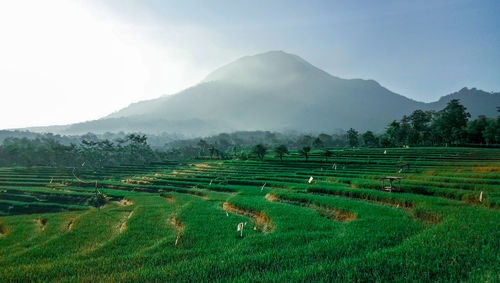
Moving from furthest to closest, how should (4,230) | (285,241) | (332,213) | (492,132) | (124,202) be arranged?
(492,132) → (124,202) → (4,230) → (332,213) → (285,241)

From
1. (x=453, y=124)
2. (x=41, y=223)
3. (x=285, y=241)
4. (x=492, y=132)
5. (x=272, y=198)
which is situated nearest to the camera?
(x=285, y=241)

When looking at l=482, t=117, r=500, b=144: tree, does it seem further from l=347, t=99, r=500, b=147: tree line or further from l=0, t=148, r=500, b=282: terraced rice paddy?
l=0, t=148, r=500, b=282: terraced rice paddy

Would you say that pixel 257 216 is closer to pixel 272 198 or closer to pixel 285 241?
pixel 272 198

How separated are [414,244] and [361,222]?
14.4ft

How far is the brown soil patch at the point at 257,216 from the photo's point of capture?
16.5 m

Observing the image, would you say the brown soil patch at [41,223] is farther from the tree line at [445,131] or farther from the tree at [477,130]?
the tree at [477,130]

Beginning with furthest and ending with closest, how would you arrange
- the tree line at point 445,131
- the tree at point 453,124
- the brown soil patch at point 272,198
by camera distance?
1. the tree at point 453,124
2. the tree line at point 445,131
3. the brown soil patch at point 272,198

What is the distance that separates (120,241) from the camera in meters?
14.7

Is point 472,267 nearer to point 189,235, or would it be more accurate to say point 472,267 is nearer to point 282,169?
point 189,235

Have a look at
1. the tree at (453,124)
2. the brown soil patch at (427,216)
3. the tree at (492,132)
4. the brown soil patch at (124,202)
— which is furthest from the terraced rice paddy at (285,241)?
the tree at (453,124)

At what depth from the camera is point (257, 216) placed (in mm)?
19922

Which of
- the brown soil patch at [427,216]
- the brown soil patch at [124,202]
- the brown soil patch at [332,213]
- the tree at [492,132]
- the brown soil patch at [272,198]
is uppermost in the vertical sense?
the tree at [492,132]

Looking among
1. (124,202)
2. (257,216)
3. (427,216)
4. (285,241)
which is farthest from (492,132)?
(285,241)

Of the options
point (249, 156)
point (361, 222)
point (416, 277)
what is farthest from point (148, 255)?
point (249, 156)
